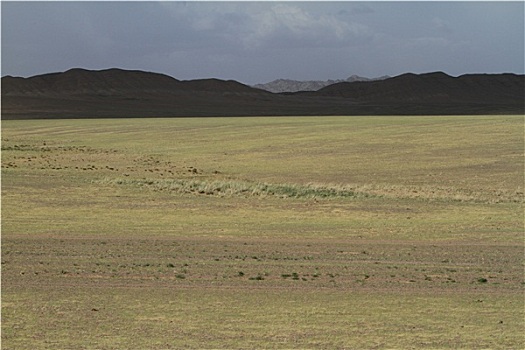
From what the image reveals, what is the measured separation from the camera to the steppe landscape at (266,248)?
1130cm

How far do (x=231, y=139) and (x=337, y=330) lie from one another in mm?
52389

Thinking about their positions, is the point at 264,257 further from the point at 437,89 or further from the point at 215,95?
the point at 437,89

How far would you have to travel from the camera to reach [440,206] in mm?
26453

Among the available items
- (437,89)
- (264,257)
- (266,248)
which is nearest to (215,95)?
(437,89)

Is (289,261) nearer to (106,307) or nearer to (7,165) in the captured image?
(106,307)

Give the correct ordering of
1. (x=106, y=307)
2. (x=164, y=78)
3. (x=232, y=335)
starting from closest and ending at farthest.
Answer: (x=232, y=335)
(x=106, y=307)
(x=164, y=78)

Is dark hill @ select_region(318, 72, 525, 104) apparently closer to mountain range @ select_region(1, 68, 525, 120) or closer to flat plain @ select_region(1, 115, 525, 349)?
mountain range @ select_region(1, 68, 525, 120)

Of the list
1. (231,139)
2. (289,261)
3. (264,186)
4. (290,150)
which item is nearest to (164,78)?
(231,139)

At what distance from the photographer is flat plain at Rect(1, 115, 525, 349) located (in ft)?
36.8

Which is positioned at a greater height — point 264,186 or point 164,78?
point 164,78

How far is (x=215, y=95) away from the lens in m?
159

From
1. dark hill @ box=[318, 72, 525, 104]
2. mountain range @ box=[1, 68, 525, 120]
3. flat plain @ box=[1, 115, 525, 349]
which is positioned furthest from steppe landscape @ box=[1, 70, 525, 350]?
dark hill @ box=[318, 72, 525, 104]

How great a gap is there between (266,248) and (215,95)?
467ft

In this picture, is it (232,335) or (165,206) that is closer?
(232,335)
